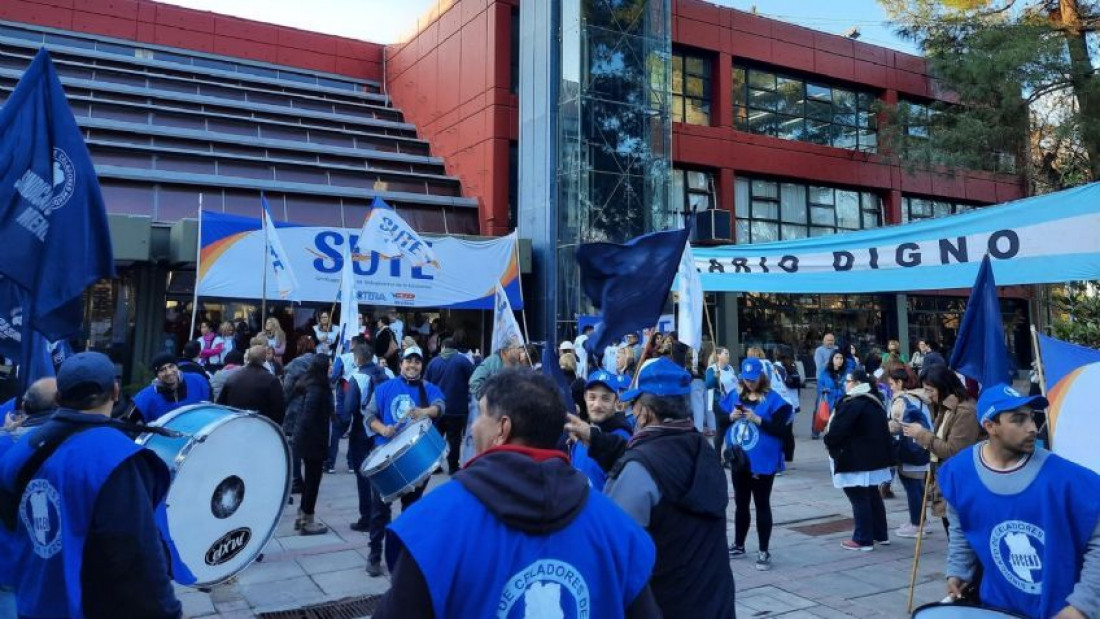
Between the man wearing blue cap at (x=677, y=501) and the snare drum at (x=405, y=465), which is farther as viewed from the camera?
the snare drum at (x=405, y=465)

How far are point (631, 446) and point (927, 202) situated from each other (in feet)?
92.5

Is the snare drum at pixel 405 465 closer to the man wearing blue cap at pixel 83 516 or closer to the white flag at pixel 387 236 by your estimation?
the man wearing blue cap at pixel 83 516

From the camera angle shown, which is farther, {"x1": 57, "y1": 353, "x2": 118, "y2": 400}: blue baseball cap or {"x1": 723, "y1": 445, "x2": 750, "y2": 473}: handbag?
{"x1": 723, "y1": 445, "x2": 750, "y2": 473}: handbag

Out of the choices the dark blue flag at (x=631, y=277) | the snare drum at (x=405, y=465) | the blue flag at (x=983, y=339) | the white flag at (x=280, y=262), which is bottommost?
the snare drum at (x=405, y=465)

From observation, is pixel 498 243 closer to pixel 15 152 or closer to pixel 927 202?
pixel 15 152

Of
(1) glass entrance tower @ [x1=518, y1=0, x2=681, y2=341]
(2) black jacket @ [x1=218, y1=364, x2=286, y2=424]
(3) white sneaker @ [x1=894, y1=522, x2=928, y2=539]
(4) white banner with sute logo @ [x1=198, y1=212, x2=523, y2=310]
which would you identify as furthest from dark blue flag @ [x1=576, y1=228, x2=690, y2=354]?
(1) glass entrance tower @ [x1=518, y1=0, x2=681, y2=341]

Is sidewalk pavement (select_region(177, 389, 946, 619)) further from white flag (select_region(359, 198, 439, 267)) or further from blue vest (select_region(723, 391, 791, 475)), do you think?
white flag (select_region(359, 198, 439, 267))

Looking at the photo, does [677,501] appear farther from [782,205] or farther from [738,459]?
[782,205]

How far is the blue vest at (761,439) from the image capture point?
636 centimetres

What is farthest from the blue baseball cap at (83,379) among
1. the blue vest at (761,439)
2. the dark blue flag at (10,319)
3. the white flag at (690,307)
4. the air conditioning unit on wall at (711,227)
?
the air conditioning unit on wall at (711,227)

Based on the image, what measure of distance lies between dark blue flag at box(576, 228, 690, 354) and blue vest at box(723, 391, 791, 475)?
5.39 ft

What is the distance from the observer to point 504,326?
29.6 ft

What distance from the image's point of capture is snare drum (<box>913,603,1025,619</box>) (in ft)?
9.28

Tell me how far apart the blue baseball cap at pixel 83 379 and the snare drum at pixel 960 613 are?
3422 millimetres
